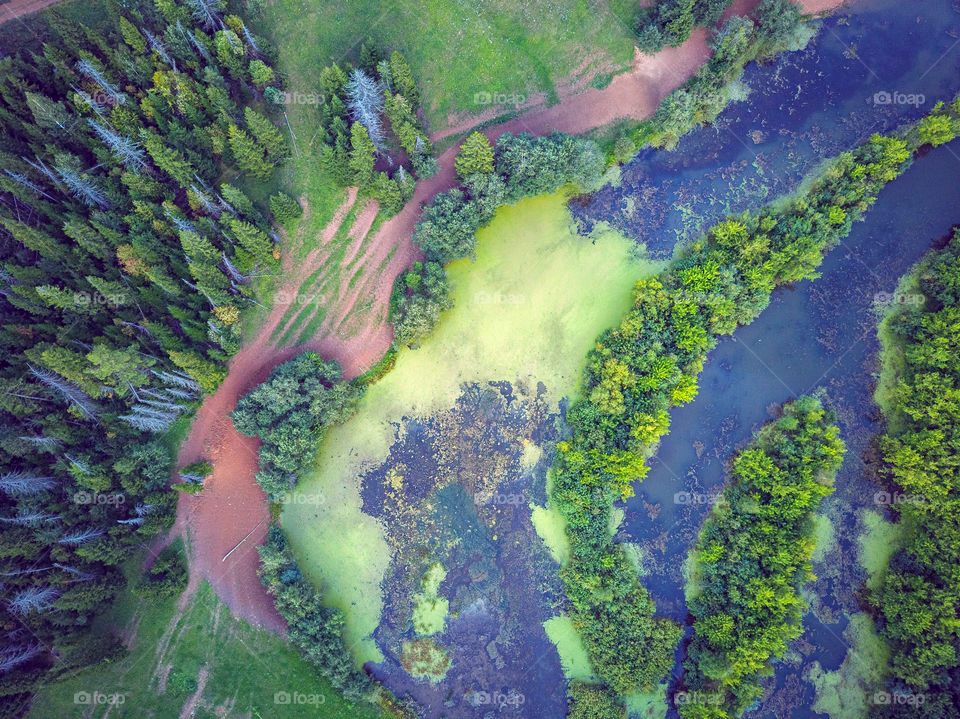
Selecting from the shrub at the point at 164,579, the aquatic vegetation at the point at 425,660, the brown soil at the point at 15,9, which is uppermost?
the brown soil at the point at 15,9

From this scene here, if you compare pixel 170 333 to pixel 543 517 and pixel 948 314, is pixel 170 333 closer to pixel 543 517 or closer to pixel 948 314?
pixel 543 517

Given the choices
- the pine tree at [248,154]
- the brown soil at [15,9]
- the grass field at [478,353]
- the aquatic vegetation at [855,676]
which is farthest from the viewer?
the grass field at [478,353]

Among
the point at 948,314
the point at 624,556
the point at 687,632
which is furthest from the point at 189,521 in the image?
the point at 948,314

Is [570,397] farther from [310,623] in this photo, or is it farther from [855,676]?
[855,676]

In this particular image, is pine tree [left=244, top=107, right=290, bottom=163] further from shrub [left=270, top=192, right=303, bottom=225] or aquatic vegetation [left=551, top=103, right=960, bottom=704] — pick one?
aquatic vegetation [left=551, top=103, right=960, bottom=704]

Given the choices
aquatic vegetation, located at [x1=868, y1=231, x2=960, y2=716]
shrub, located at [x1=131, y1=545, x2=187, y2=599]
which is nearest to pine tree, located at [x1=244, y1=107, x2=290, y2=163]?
shrub, located at [x1=131, y1=545, x2=187, y2=599]

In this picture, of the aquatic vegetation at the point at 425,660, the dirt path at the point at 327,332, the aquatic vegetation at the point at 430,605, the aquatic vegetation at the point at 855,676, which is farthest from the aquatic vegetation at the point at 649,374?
the dirt path at the point at 327,332

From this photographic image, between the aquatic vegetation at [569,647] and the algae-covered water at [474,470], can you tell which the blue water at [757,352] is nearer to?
the algae-covered water at [474,470]
